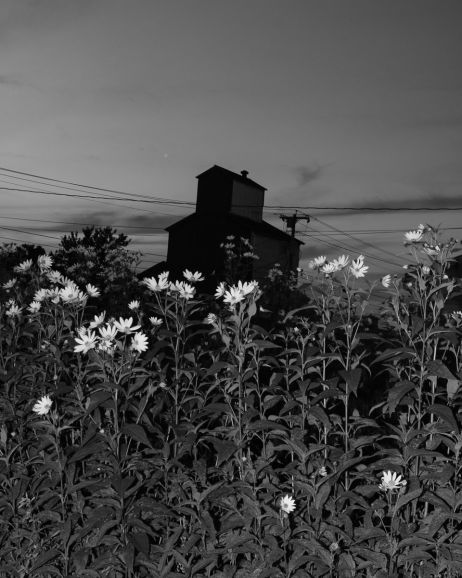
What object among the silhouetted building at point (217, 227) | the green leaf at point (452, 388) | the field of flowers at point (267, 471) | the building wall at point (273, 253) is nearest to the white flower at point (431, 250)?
the field of flowers at point (267, 471)

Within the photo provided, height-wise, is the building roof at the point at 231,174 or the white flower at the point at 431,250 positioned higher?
the building roof at the point at 231,174

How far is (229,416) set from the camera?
452cm

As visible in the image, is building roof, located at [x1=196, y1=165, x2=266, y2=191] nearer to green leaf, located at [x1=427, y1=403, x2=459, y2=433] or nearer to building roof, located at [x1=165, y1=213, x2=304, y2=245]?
building roof, located at [x1=165, y1=213, x2=304, y2=245]

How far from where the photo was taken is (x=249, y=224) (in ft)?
133

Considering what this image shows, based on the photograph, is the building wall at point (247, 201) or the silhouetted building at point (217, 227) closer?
the silhouetted building at point (217, 227)

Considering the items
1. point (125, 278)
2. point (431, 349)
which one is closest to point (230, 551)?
point (431, 349)

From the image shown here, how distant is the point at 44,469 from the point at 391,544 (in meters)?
2.20

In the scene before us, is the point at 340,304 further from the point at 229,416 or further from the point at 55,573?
the point at 55,573

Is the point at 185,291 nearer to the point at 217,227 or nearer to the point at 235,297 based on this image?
the point at 235,297

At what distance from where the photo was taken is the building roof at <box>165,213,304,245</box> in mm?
39875

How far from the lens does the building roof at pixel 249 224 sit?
3988 cm

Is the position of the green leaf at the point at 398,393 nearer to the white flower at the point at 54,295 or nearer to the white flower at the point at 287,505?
the white flower at the point at 287,505

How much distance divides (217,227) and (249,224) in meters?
1.94

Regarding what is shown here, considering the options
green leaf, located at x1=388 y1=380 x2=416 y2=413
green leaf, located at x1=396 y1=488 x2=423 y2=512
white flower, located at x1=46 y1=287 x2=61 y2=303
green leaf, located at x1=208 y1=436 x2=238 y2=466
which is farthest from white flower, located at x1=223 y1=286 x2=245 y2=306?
white flower, located at x1=46 y1=287 x2=61 y2=303
